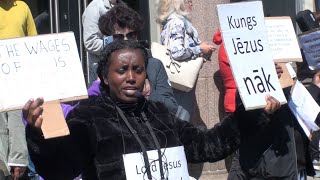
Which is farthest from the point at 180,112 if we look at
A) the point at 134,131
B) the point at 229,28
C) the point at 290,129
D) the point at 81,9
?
the point at 81,9

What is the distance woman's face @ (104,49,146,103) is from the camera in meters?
4.34

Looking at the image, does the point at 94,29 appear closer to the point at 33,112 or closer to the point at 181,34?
the point at 181,34

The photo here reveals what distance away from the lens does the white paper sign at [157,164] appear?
4258 millimetres

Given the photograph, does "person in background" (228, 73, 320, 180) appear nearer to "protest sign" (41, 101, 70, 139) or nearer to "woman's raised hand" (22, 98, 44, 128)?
"protest sign" (41, 101, 70, 139)

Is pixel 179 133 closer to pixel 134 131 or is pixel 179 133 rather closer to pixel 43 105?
pixel 134 131

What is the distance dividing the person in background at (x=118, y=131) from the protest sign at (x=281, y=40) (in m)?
0.74

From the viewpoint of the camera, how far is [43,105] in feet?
13.8

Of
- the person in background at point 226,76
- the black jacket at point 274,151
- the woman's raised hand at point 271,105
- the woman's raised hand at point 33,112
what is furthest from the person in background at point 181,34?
the woman's raised hand at point 33,112

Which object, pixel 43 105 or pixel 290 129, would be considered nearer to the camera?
pixel 43 105

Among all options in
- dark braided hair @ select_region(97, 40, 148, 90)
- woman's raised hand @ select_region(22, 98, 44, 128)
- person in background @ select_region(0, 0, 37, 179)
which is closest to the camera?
woman's raised hand @ select_region(22, 98, 44, 128)

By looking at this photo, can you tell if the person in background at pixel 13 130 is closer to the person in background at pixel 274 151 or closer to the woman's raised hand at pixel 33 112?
the person in background at pixel 274 151

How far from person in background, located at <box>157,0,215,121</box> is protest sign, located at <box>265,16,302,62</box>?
107 inches

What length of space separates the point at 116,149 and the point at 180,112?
2687mm

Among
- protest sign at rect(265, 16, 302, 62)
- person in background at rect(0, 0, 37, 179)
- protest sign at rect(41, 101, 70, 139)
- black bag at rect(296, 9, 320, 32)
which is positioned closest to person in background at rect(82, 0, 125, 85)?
person in background at rect(0, 0, 37, 179)
